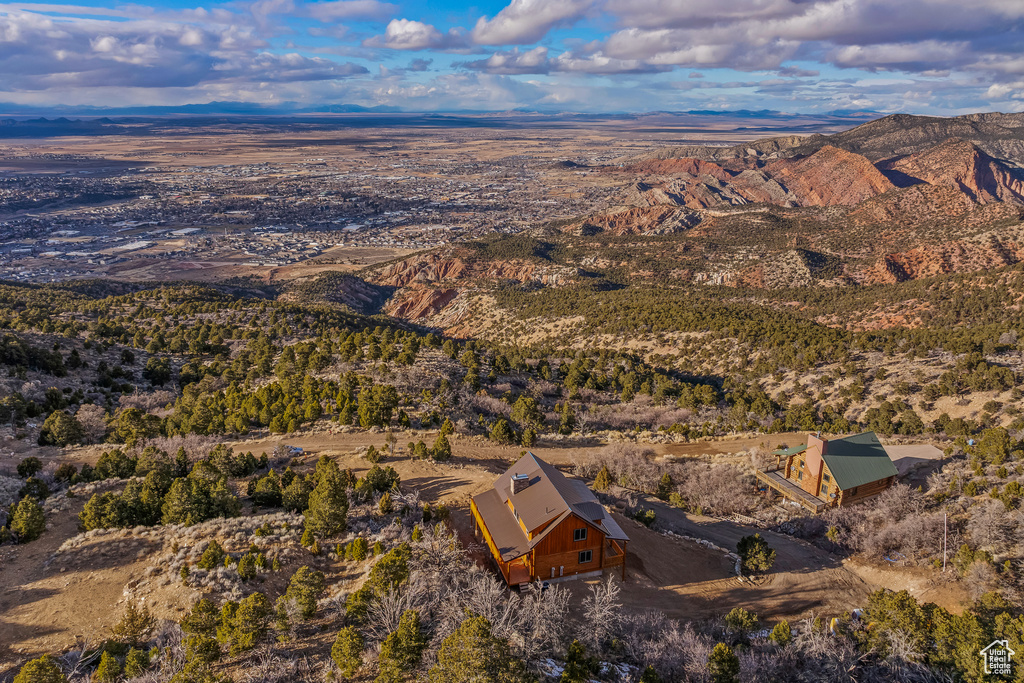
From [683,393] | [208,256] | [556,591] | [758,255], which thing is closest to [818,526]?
[556,591]

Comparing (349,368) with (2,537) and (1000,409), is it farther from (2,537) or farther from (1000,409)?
(1000,409)

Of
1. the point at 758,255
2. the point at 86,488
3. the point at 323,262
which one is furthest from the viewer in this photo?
the point at 323,262

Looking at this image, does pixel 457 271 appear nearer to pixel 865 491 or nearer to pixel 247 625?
pixel 865 491

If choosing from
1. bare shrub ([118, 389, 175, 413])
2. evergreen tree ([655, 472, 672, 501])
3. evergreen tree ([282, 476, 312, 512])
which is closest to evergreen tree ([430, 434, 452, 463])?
evergreen tree ([282, 476, 312, 512])

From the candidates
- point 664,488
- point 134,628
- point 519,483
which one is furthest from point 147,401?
point 664,488

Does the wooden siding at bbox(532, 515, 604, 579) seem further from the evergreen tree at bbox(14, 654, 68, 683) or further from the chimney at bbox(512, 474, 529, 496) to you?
the evergreen tree at bbox(14, 654, 68, 683)

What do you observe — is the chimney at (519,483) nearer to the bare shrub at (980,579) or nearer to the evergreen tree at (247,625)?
the evergreen tree at (247,625)
